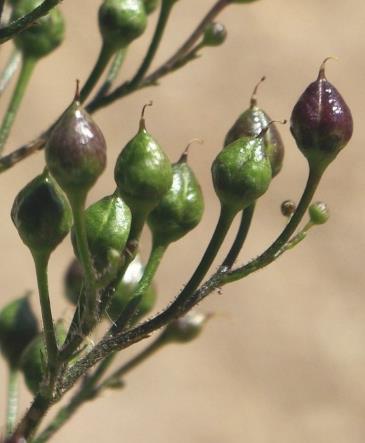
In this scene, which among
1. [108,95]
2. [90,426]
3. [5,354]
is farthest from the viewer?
[90,426]

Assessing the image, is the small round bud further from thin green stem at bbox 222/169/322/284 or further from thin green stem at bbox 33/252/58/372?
thin green stem at bbox 33/252/58/372

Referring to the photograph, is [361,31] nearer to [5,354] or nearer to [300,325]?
[300,325]

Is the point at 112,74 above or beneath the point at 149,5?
beneath

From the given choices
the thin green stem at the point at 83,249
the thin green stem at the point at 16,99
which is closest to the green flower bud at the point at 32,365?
the thin green stem at the point at 16,99

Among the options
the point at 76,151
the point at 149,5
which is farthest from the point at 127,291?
the point at 76,151

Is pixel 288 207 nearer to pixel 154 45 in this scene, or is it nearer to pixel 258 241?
pixel 154 45

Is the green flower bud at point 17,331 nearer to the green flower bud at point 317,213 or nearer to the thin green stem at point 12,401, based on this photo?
the thin green stem at point 12,401

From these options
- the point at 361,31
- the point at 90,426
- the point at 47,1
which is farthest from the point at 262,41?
the point at 47,1
